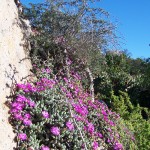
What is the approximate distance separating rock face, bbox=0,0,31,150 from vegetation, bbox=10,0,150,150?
0.53 ft

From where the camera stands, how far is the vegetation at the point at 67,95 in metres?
5.54

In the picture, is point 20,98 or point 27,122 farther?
point 20,98

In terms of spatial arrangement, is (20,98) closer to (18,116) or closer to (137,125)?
(18,116)

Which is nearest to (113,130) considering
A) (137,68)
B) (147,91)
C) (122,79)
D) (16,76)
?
(16,76)

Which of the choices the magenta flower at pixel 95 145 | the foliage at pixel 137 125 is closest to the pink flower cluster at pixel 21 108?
the magenta flower at pixel 95 145

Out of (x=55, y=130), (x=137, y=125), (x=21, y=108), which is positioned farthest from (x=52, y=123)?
(x=137, y=125)

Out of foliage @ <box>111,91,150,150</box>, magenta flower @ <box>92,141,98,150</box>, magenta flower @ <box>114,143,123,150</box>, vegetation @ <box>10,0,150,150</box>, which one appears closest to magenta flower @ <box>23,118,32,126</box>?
vegetation @ <box>10,0,150,150</box>

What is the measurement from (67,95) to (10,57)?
1.33 m

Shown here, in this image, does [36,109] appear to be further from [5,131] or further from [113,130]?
[113,130]

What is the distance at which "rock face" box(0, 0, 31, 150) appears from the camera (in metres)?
5.26

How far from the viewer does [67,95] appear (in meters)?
7.02

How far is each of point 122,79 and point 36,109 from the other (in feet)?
36.5

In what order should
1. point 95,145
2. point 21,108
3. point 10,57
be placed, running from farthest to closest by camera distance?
point 10,57 → point 95,145 → point 21,108

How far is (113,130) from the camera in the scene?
7340 mm
